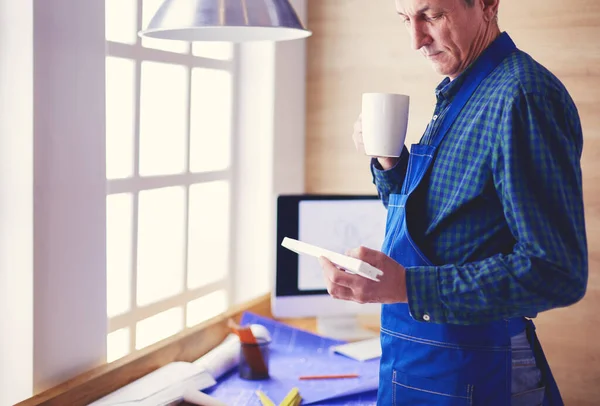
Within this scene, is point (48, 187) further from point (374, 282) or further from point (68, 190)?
point (374, 282)

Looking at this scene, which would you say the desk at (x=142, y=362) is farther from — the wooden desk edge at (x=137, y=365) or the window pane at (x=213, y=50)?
the window pane at (x=213, y=50)

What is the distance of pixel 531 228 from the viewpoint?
3.53ft

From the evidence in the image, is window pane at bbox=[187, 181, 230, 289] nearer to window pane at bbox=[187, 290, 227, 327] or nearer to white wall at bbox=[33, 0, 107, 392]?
window pane at bbox=[187, 290, 227, 327]

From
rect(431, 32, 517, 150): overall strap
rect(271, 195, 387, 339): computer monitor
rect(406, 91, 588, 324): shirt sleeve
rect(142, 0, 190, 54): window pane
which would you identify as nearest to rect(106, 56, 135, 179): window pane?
rect(142, 0, 190, 54): window pane

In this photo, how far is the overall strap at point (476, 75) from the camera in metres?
1.25

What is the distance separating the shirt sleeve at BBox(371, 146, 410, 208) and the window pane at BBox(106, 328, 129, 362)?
0.91 metres

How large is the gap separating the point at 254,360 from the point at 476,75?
3.12ft

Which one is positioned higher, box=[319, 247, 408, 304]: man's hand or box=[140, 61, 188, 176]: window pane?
box=[140, 61, 188, 176]: window pane

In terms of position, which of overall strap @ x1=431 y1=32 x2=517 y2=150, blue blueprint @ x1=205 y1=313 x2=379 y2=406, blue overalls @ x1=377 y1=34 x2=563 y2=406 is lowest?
blue blueprint @ x1=205 y1=313 x2=379 y2=406

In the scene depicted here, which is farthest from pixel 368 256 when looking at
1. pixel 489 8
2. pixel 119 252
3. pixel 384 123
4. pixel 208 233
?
pixel 208 233

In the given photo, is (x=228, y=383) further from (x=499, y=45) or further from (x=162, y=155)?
(x=499, y=45)

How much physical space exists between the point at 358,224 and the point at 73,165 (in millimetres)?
991

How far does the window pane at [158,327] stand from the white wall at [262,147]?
Result: 33 cm

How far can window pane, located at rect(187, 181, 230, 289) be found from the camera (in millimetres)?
2412
